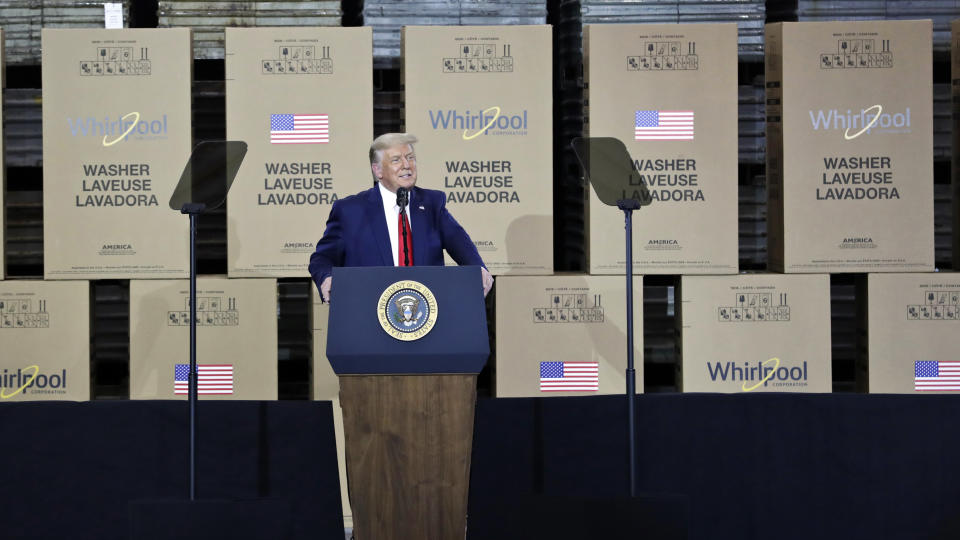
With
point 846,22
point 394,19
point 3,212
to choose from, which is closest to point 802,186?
point 846,22

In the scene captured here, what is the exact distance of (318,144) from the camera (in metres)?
4.00

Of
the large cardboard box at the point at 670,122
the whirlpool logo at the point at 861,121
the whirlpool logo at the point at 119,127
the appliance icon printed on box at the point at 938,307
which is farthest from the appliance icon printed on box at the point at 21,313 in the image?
the appliance icon printed on box at the point at 938,307

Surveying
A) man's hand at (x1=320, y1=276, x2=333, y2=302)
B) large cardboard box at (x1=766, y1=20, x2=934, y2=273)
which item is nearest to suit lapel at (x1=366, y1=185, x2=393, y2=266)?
man's hand at (x1=320, y1=276, x2=333, y2=302)

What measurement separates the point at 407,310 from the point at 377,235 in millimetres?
855

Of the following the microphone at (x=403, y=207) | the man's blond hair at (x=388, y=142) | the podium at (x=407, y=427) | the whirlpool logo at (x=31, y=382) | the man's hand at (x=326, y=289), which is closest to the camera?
the podium at (x=407, y=427)

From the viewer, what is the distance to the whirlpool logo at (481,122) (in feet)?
13.2

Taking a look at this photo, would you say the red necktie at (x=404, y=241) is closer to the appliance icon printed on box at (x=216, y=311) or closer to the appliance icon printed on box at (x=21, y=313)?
the appliance icon printed on box at (x=216, y=311)

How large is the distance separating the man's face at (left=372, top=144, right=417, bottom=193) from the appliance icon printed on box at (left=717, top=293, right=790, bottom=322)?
1.39 m

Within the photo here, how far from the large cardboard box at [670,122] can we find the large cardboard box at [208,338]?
133 centimetres

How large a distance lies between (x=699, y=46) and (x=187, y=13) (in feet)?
6.49

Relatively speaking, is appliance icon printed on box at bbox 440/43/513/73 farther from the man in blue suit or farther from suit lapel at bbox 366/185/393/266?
suit lapel at bbox 366/185/393/266

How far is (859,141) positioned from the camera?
4.01 metres

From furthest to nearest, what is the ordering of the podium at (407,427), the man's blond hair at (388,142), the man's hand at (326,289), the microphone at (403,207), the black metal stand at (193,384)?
the man's blond hair at (388,142), the man's hand at (326,289), the black metal stand at (193,384), the microphone at (403,207), the podium at (407,427)

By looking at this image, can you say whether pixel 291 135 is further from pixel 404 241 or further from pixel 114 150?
pixel 404 241
